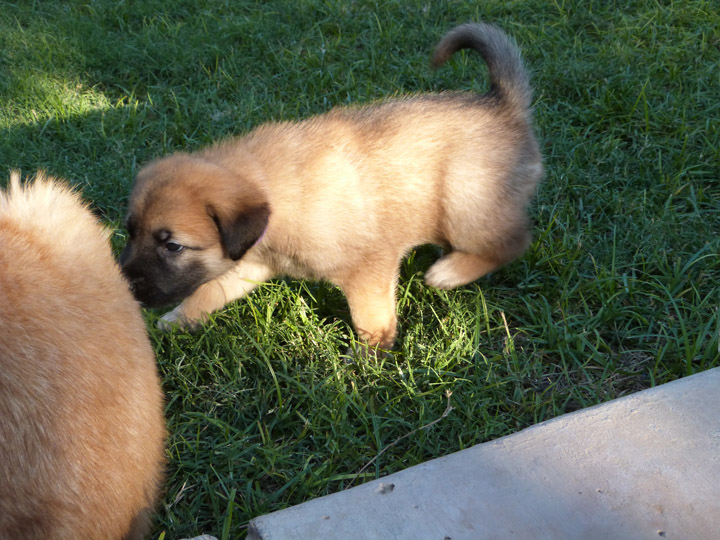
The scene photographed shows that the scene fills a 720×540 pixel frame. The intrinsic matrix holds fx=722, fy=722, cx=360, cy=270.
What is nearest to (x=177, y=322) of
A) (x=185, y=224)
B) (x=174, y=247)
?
(x=174, y=247)

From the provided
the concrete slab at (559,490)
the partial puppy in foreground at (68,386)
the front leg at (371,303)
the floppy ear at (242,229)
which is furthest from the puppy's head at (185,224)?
the concrete slab at (559,490)

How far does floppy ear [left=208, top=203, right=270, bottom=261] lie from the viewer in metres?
2.55

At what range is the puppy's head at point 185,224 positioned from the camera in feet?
8.43

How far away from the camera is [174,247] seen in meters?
2.64

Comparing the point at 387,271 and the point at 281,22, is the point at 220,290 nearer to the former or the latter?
the point at 387,271

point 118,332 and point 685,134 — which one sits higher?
point 118,332

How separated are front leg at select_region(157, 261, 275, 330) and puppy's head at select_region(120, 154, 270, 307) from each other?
7.9 inches

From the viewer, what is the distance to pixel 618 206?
3285 millimetres

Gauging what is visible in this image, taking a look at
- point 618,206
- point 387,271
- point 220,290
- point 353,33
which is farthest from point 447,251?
point 353,33

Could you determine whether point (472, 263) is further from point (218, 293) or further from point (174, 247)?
point (174, 247)

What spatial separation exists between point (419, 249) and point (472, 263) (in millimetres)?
484

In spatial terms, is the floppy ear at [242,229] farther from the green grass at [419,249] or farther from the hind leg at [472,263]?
the hind leg at [472,263]

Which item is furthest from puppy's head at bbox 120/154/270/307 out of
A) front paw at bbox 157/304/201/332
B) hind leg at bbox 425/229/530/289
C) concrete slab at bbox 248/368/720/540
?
concrete slab at bbox 248/368/720/540

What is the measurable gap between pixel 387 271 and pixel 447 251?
0.56 meters
